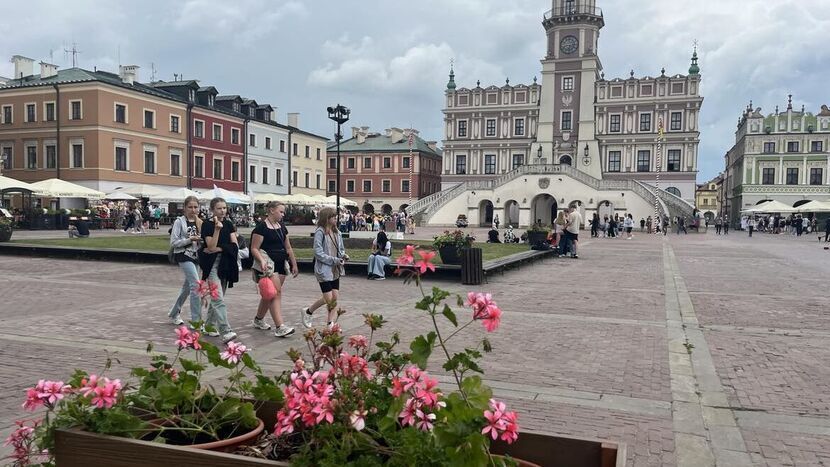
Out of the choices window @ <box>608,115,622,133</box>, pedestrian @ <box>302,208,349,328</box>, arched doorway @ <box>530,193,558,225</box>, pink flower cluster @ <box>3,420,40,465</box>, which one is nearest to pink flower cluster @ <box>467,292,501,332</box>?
pink flower cluster @ <box>3,420,40,465</box>

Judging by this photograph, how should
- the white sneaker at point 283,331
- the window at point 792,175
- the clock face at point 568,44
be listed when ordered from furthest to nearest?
the window at point 792,175 → the clock face at point 568,44 → the white sneaker at point 283,331

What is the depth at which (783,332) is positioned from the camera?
28.5 feet

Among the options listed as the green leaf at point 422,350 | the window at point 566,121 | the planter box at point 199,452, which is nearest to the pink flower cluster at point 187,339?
the planter box at point 199,452

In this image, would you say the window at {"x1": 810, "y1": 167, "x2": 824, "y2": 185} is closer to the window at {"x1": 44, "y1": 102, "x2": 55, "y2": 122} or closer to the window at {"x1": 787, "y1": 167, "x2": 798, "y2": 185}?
the window at {"x1": 787, "y1": 167, "x2": 798, "y2": 185}

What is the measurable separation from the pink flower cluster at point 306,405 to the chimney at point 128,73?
170 feet

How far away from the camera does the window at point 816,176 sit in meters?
69.4

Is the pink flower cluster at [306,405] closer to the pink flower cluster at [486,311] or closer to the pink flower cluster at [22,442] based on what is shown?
the pink flower cluster at [486,311]

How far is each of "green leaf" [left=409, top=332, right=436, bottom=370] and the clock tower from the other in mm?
67082

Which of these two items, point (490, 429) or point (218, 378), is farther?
point (218, 378)

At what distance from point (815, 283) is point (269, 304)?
13153 millimetres

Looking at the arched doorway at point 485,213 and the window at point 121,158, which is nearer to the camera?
the window at point 121,158

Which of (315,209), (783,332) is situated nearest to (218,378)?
(783,332)

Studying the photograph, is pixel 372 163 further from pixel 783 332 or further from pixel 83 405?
pixel 83 405

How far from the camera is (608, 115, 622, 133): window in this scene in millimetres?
67312
